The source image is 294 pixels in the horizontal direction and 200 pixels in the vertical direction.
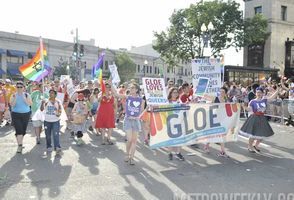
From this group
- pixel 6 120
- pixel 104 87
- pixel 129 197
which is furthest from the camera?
pixel 6 120

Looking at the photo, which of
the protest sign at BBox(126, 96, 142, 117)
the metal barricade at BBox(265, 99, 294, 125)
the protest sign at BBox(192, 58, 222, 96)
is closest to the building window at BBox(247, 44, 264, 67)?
the metal barricade at BBox(265, 99, 294, 125)

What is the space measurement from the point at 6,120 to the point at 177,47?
103 feet

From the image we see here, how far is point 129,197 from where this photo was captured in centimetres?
621

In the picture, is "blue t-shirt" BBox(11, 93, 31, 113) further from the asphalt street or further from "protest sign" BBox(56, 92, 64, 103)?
"protest sign" BBox(56, 92, 64, 103)

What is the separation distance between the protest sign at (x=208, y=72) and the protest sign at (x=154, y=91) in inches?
54.1

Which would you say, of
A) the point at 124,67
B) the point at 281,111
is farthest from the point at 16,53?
the point at 281,111

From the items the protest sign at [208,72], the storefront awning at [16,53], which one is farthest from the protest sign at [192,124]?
the storefront awning at [16,53]

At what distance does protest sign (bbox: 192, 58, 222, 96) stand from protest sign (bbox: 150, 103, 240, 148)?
24.0 inches

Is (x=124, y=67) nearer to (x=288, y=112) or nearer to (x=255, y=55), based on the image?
(x=255, y=55)

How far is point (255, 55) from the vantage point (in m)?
55.4

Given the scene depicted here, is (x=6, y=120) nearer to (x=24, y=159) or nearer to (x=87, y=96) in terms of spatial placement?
(x=87, y=96)

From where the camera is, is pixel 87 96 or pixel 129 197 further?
pixel 87 96

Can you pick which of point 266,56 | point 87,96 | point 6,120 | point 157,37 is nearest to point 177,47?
point 157,37

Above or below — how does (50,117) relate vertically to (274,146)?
above
